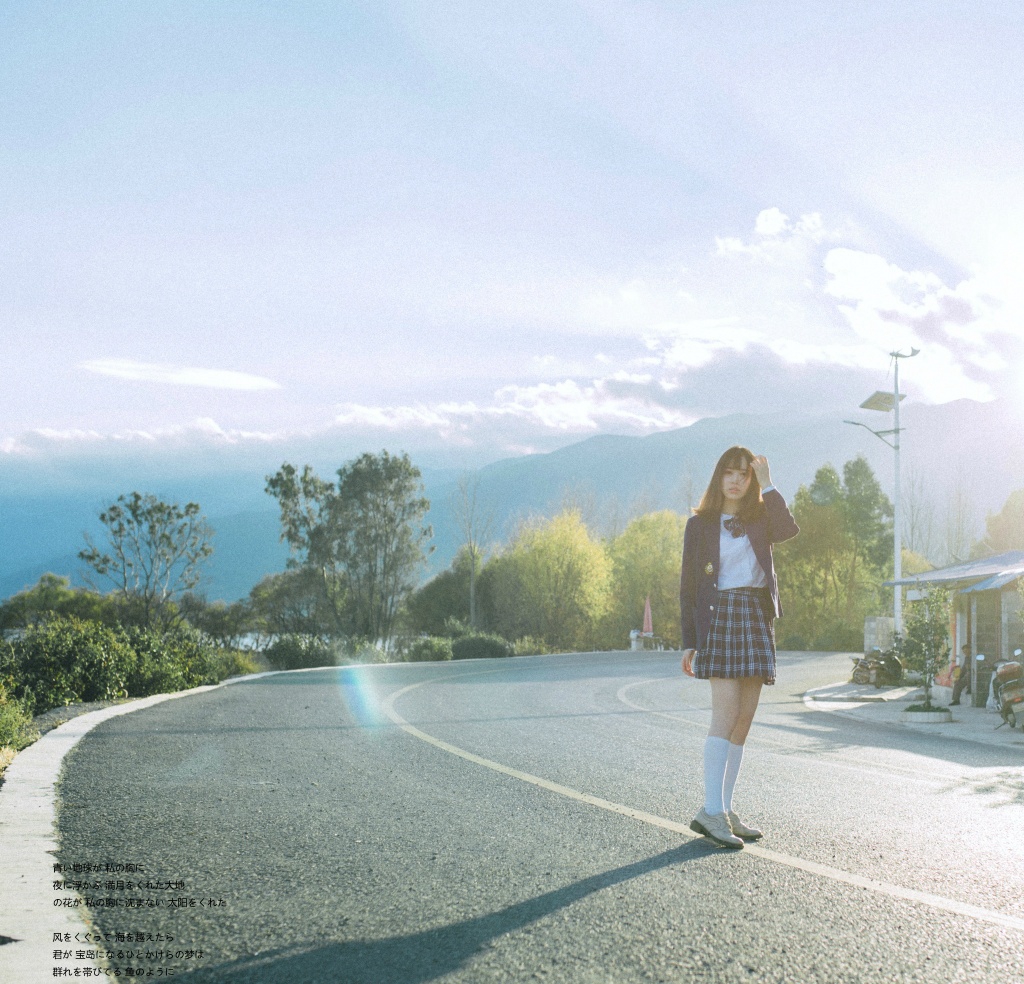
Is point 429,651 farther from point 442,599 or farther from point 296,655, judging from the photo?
point 442,599

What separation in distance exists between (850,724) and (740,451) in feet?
32.6

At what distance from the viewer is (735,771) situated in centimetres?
512

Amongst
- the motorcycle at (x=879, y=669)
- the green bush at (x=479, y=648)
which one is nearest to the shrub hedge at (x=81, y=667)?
the motorcycle at (x=879, y=669)

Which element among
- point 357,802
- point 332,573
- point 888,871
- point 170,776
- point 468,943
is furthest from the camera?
point 332,573

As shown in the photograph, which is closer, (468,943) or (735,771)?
(468,943)

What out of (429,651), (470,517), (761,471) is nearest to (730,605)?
(761,471)

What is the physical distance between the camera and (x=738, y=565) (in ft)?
16.8

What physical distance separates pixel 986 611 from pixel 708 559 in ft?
50.6

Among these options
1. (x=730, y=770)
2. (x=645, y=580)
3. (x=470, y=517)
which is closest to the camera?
(x=730, y=770)

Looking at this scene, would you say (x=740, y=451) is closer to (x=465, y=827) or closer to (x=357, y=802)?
(x=465, y=827)

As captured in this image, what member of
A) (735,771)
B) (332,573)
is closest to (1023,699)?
(735,771)

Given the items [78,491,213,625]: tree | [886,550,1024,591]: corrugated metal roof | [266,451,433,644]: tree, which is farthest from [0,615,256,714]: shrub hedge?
[266,451,433,644]: tree

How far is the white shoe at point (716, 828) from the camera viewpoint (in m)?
4.76

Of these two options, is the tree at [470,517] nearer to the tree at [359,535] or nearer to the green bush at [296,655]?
the tree at [359,535]
